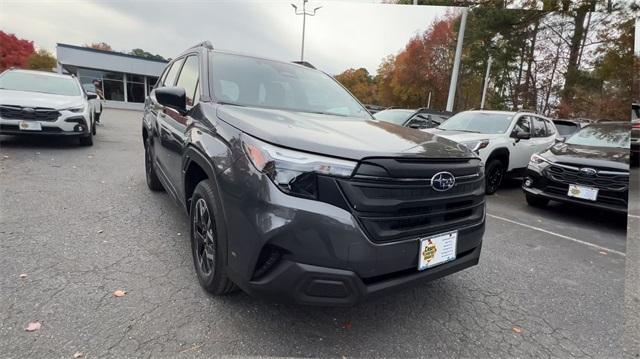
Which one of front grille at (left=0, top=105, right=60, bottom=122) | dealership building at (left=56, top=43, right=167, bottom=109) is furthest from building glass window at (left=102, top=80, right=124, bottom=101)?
front grille at (left=0, top=105, right=60, bottom=122)

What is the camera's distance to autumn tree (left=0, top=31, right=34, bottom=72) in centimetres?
3431

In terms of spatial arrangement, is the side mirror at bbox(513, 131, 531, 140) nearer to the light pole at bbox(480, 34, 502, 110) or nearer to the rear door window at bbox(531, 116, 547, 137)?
the rear door window at bbox(531, 116, 547, 137)

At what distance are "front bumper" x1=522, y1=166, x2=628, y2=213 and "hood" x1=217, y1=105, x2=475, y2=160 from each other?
3.31m

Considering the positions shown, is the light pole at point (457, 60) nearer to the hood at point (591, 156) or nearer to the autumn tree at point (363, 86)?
the hood at point (591, 156)

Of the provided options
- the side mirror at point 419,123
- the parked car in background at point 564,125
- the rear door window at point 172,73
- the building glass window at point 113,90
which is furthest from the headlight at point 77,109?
the building glass window at point 113,90

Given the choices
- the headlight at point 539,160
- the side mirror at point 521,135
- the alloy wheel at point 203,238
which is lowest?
the alloy wheel at point 203,238

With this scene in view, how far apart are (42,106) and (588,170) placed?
27.2ft

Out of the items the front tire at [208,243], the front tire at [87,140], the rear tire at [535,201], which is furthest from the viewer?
the front tire at [87,140]

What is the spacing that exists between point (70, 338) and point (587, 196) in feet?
17.7

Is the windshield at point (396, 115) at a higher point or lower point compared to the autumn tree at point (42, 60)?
lower

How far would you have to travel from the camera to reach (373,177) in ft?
5.77

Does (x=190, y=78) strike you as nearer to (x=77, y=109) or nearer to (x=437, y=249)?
(x=437, y=249)

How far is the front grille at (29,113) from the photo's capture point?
5965 mm

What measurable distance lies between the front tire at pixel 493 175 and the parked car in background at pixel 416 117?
2.72 meters
